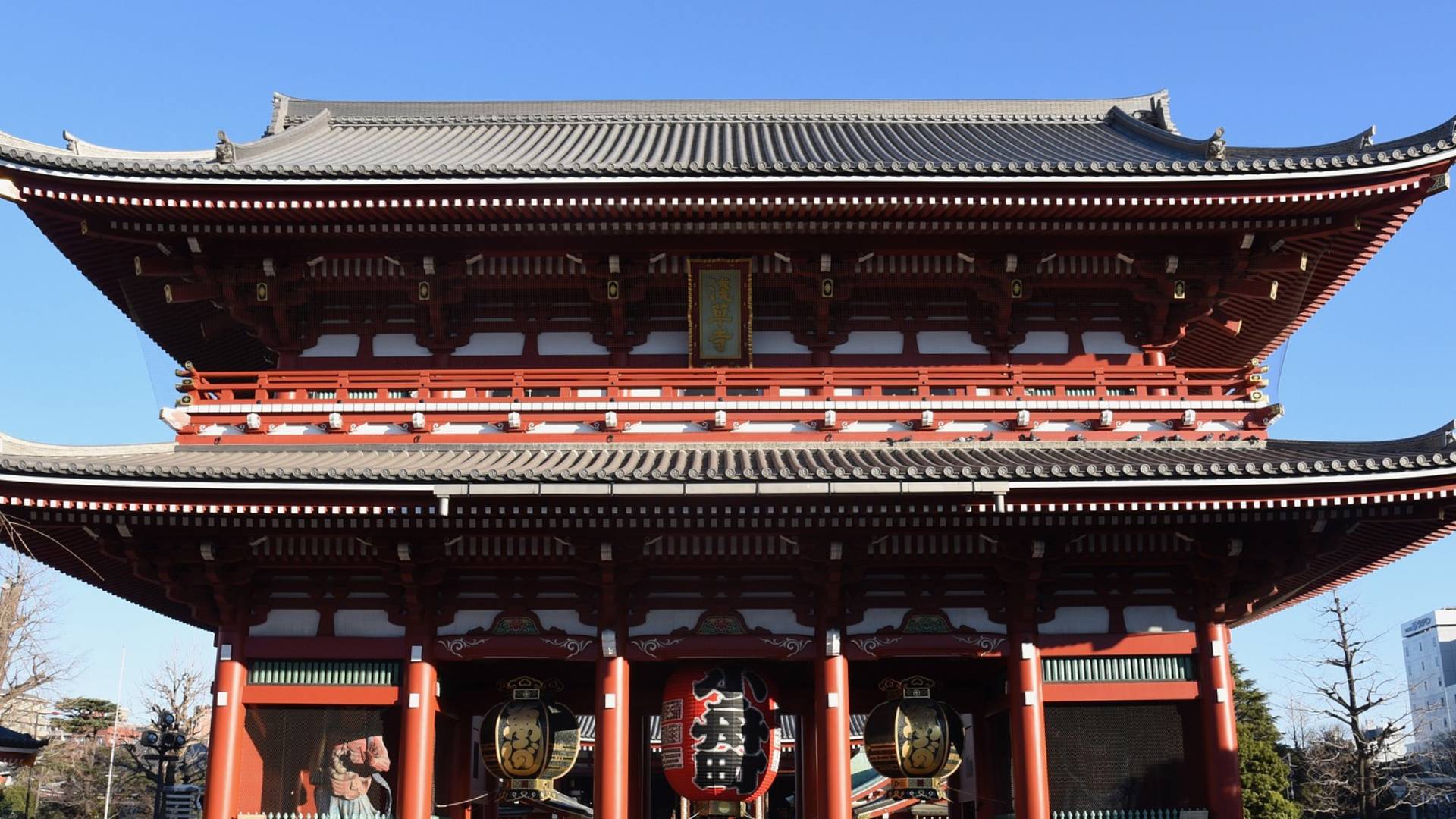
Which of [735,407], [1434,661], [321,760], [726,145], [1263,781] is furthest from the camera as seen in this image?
[1434,661]

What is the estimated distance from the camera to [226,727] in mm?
13633

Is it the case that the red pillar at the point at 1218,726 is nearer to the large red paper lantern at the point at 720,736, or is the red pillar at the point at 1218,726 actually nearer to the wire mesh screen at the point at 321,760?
the large red paper lantern at the point at 720,736

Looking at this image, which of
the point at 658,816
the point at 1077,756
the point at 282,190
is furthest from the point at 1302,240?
the point at 658,816

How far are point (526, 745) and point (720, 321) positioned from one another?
613 cm

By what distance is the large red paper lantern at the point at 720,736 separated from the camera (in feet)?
44.8

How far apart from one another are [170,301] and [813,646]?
10023 millimetres

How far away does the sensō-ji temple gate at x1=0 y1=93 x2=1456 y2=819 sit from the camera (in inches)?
506

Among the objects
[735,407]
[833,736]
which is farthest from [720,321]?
[833,736]

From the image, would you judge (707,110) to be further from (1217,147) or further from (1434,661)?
(1434,661)

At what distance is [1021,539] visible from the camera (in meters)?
13.6

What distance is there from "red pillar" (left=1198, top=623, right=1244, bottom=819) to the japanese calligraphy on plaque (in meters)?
6.93

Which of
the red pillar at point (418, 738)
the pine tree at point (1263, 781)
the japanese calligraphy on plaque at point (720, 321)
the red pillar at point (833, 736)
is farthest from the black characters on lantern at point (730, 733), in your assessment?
the pine tree at point (1263, 781)

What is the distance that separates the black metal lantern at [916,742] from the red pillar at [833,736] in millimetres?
760

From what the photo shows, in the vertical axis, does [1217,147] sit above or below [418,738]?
above
